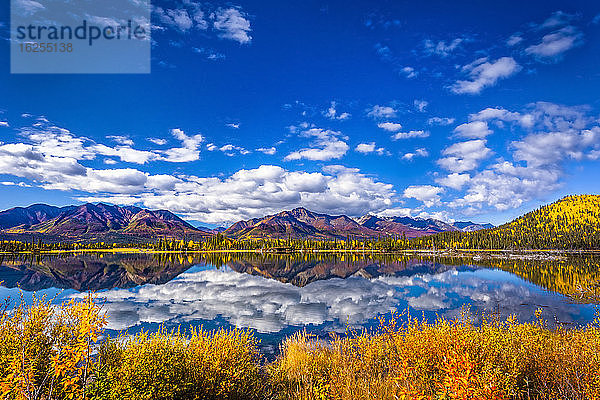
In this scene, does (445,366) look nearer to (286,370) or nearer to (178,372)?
(178,372)

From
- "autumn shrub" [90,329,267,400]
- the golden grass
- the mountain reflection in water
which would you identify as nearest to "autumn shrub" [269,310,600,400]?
the golden grass

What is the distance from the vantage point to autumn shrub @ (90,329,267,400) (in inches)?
411

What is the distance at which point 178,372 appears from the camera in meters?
12.1

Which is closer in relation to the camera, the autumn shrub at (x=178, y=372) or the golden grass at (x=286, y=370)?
the golden grass at (x=286, y=370)

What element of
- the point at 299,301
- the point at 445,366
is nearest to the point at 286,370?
the point at 445,366

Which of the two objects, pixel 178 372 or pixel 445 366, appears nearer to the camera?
pixel 445 366

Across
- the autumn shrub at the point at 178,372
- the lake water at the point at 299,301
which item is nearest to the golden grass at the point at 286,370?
the autumn shrub at the point at 178,372

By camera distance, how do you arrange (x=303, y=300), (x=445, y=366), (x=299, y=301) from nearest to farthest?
(x=445, y=366), (x=299, y=301), (x=303, y=300)

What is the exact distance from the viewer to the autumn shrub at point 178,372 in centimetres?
1044

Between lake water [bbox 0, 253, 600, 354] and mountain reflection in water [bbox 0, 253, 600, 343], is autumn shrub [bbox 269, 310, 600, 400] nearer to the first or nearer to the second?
mountain reflection in water [bbox 0, 253, 600, 343]

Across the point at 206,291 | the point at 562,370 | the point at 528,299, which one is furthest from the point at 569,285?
the point at 206,291

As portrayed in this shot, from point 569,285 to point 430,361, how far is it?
220 feet

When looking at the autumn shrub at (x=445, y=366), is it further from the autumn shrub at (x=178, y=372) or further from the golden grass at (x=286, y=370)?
the autumn shrub at (x=178, y=372)

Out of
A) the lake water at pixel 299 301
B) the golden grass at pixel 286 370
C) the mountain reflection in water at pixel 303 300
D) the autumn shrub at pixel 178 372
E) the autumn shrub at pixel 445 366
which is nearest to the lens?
the golden grass at pixel 286 370
